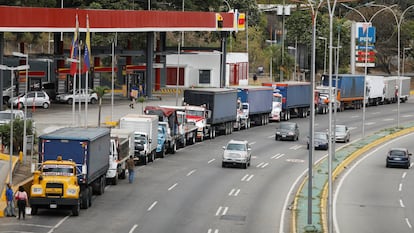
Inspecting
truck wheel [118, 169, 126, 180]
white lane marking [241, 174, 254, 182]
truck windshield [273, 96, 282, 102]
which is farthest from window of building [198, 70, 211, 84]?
truck wheel [118, 169, 126, 180]

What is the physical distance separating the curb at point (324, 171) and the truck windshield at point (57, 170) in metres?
9.04

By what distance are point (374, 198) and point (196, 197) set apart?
905cm

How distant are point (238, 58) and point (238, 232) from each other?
8227cm

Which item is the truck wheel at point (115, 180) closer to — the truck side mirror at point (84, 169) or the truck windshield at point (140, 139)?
the truck windshield at point (140, 139)

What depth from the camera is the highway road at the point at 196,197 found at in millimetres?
38388

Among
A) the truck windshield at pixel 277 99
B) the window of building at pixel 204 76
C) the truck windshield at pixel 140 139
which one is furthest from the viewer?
the window of building at pixel 204 76

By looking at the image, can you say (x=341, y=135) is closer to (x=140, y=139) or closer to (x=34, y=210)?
(x=140, y=139)

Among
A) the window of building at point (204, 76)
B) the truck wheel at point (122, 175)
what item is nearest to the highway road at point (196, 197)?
the truck wheel at point (122, 175)

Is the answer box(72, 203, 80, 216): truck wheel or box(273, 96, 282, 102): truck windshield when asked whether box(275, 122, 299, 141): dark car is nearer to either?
box(273, 96, 282, 102): truck windshield

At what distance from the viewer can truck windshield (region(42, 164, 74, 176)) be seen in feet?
130

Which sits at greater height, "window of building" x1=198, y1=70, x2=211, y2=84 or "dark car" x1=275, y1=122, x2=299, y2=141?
"window of building" x1=198, y1=70, x2=211, y2=84

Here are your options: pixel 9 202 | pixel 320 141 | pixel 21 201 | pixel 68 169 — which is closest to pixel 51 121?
pixel 320 141

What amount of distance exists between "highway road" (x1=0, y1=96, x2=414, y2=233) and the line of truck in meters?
0.83

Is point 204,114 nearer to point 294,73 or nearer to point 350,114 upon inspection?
point 350,114
